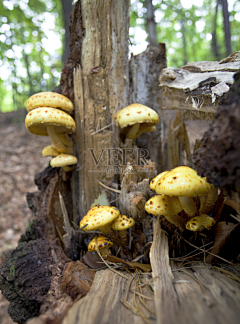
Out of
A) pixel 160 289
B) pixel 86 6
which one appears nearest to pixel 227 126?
pixel 160 289

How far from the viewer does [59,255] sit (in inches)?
101

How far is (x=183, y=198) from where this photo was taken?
6.84 ft

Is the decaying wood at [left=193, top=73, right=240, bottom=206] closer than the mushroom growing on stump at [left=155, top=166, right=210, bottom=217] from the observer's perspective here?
Yes

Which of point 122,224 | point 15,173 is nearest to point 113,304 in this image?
point 122,224

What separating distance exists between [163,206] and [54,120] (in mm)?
1744

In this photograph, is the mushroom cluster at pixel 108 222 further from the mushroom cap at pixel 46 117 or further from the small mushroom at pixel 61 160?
the mushroom cap at pixel 46 117

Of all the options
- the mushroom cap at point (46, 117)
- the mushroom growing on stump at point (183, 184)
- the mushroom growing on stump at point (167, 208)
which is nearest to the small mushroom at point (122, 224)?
the mushroom growing on stump at point (167, 208)

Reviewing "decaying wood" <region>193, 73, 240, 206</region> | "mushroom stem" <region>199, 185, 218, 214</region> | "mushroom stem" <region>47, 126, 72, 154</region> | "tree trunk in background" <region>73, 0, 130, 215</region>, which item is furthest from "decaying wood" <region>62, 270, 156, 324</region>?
"mushroom stem" <region>47, 126, 72, 154</region>

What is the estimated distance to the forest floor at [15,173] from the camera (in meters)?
5.58

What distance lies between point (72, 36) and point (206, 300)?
390 cm

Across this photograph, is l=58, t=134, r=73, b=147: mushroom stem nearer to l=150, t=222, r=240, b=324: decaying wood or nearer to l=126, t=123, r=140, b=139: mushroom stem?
l=126, t=123, r=140, b=139: mushroom stem

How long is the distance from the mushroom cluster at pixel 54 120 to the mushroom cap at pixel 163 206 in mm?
1423

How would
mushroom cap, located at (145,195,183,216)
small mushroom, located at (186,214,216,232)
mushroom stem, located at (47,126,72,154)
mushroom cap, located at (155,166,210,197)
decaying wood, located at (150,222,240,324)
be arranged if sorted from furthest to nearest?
mushroom stem, located at (47,126,72,154)
mushroom cap, located at (145,195,183,216)
small mushroom, located at (186,214,216,232)
mushroom cap, located at (155,166,210,197)
decaying wood, located at (150,222,240,324)

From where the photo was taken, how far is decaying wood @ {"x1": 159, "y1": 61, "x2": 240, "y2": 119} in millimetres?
2484
